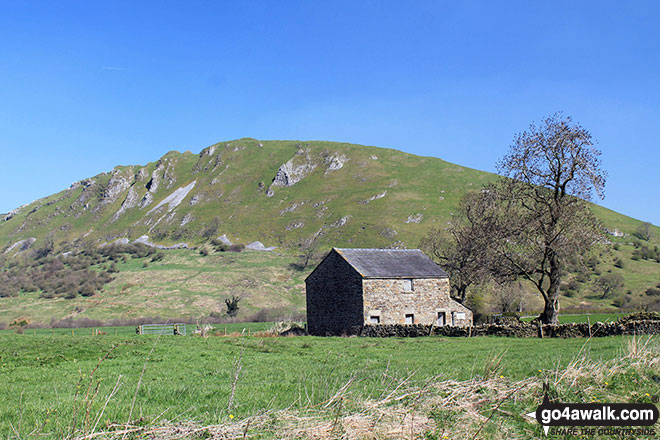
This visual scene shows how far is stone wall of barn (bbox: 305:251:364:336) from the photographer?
131 feet

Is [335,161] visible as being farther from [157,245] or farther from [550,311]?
[550,311]

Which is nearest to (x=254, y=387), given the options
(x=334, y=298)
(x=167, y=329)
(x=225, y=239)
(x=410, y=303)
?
(x=334, y=298)

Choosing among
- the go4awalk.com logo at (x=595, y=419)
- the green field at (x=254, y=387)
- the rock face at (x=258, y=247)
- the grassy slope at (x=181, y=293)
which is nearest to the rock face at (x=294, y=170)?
the rock face at (x=258, y=247)

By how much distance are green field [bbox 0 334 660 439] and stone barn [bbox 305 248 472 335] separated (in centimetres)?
1747

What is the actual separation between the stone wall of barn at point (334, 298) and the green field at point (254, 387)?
17.8 meters

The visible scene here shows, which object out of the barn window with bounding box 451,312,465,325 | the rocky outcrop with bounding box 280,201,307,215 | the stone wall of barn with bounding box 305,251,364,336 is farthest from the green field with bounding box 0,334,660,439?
the rocky outcrop with bounding box 280,201,307,215

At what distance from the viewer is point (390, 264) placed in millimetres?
42750

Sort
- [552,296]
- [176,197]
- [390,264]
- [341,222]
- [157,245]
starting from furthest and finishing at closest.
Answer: [176,197]
[157,245]
[341,222]
[390,264]
[552,296]

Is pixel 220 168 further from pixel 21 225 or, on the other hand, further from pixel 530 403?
pixel 530 403

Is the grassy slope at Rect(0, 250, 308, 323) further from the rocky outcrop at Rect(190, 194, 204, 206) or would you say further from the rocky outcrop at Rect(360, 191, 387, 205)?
the rocky outcrop at Rect(190, 194, 204, 206)

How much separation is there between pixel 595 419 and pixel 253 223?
13137cm

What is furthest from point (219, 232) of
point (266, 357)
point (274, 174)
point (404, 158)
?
point (266, 357)

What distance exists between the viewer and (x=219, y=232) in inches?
5231

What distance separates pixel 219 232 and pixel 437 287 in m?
97.8
